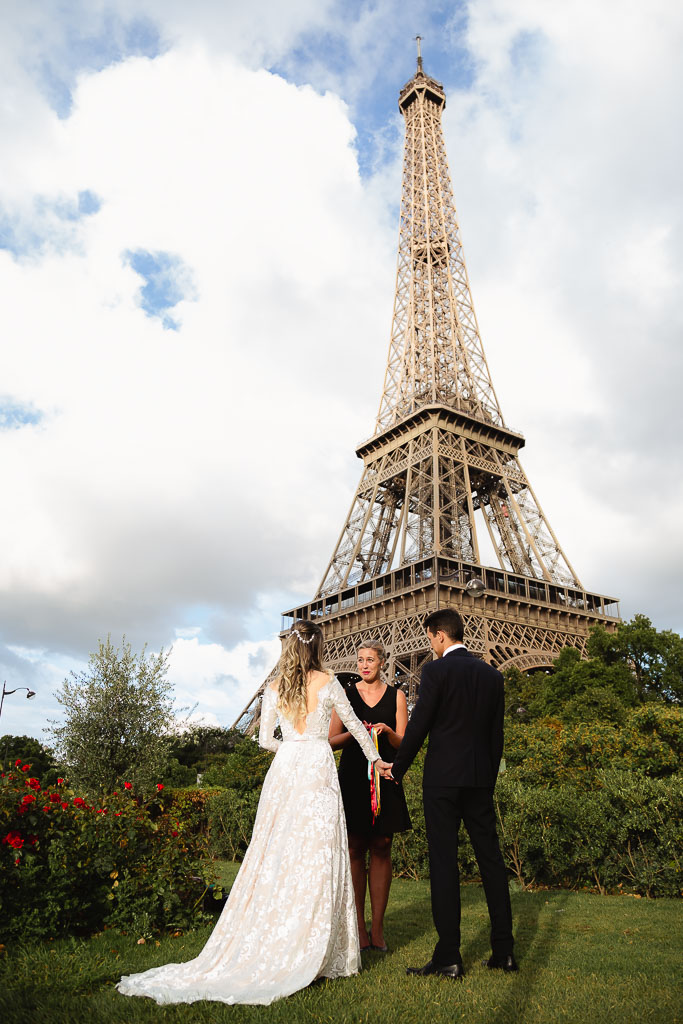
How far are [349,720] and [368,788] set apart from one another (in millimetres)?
871

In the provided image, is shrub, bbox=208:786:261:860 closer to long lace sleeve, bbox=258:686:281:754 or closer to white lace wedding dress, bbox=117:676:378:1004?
long lace sleeve, bbox=258:686:281:754

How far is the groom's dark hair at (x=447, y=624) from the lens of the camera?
5031 millimetres

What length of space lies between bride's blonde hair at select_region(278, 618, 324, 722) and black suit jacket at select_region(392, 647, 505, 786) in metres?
0.74

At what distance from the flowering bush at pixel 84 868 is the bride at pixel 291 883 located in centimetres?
175

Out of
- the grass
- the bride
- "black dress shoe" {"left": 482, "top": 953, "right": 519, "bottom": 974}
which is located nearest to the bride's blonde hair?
the bride

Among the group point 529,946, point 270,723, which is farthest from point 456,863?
point 270,723

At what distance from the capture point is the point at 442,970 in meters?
4.40

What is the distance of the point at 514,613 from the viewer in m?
33.7

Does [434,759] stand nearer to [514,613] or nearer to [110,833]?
[110,833]

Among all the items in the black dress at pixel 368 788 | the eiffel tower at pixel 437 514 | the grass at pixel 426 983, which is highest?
the eiffel tower at pixel 437 514

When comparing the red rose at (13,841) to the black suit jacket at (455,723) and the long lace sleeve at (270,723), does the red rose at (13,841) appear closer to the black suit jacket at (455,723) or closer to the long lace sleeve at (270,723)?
the long lace sleeve at (270,723)

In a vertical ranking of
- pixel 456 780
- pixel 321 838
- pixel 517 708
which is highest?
pixel 517 708

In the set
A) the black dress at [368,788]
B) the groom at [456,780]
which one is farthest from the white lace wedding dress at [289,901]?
the black dress at [368,788]

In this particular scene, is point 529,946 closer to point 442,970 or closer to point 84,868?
point 442,970
